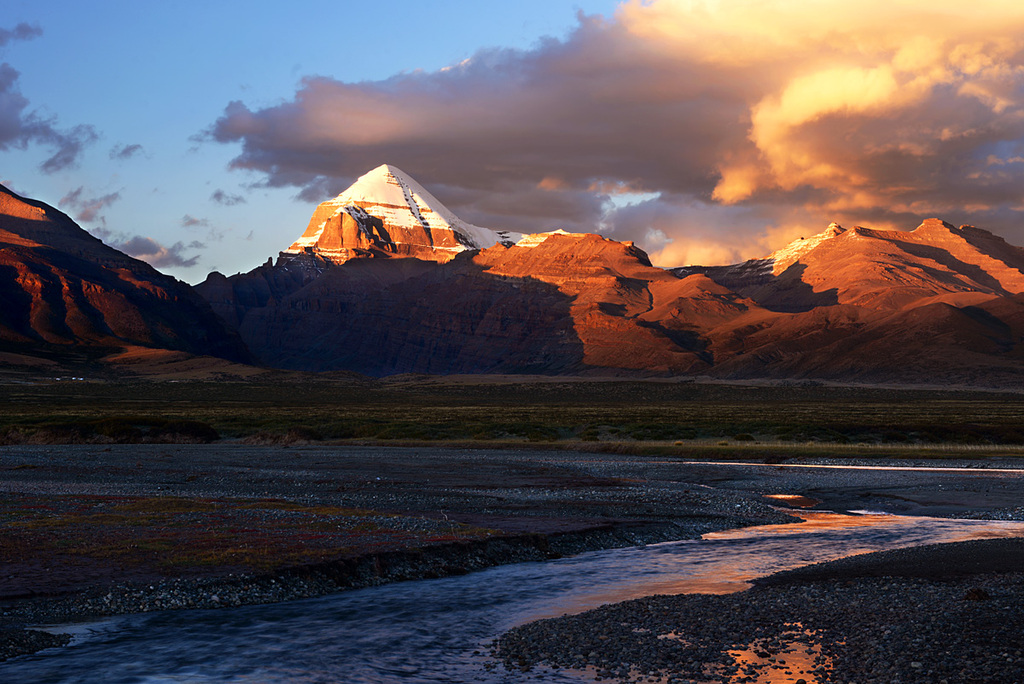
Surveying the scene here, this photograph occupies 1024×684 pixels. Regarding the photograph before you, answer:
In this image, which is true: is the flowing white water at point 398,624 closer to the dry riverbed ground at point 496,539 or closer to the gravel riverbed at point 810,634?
the dry riverbed ground at point 496,539

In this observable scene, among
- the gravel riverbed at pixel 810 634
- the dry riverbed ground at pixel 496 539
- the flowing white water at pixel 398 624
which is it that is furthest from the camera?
the dry riverbed ground at pixel 496 539

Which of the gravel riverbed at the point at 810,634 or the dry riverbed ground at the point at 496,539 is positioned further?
the dry riverbed ground at the point at 496,539

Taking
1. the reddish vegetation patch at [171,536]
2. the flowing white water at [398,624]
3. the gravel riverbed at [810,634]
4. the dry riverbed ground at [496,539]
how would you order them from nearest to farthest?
the gravel riverbed at [810,634]
the flowing white water at [398,624]
the dry riverbed ground at [496,539]
the reddish vegetation patch at [171,536]

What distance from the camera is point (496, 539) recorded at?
26.2 meters

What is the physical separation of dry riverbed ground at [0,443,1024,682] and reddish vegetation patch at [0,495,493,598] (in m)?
0.09

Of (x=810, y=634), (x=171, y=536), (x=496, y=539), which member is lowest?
Result: (x=810, y=634)

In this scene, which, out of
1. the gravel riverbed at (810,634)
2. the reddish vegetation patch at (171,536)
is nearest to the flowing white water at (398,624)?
the gravel riverbed at (810,634)

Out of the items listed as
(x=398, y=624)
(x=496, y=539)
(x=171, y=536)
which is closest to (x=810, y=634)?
(x=398, y=624)

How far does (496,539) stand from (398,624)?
8208mm

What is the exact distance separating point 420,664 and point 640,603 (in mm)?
5799

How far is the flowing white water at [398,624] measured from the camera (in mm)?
14930

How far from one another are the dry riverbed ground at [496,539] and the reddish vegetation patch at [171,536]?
0.09m

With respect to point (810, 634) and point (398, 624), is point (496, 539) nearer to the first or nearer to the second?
point (398, 624)

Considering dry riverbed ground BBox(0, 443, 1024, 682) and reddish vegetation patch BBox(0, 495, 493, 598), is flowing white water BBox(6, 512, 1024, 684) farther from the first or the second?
reddish vegetation patch BBox(0, 495, 493, 598)
